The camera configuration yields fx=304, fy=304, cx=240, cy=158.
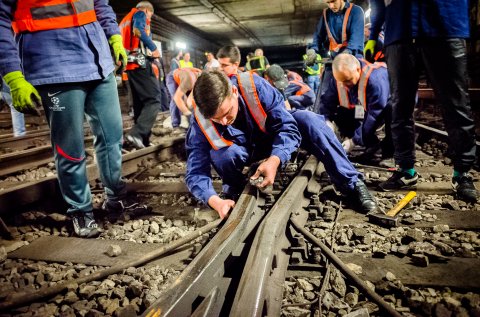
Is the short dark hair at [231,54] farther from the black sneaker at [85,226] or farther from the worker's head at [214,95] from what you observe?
the black sneaker at [85,226]

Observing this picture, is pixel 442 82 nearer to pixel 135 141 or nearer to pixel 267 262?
pixel 267 262

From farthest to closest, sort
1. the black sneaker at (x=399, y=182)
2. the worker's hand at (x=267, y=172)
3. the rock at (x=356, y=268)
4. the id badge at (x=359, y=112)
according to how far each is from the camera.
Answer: the id badge at (x=359, y=112), the black sneaker at (x=399, y=182), the worker's hand at (x=267, y=172), the rock at (x=356, y=268)

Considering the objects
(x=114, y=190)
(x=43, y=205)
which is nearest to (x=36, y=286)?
(x=114, y=190)

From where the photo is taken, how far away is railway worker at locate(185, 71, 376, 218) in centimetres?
222

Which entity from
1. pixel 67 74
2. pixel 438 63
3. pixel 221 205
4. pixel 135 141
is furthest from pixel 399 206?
pixel 135 141

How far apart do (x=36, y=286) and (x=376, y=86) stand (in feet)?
11.5

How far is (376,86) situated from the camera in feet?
11.2

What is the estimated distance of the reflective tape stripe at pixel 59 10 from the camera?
2025mm

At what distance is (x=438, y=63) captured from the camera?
7.62ft

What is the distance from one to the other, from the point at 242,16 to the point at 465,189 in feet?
47.4

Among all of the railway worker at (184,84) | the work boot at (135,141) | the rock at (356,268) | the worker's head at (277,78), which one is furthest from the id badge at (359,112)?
the work boot at (135,141)

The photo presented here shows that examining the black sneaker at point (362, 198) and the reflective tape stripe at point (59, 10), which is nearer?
the reflective tape stripe at point (59, 10)

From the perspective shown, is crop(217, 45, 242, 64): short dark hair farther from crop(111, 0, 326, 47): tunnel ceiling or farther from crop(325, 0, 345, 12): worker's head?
crop(111, 0, 326, 47): tunnel ceiling

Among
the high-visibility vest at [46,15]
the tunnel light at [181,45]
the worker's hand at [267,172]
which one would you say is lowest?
the worker's hand at [267,172]
